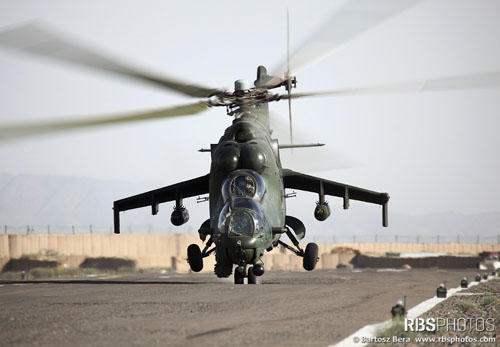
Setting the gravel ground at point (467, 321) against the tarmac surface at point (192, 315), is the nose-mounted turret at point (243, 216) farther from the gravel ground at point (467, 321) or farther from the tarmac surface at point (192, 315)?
the gravel ground at point (467, 321)

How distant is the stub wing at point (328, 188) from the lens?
2936cm

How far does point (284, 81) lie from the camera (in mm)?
24078

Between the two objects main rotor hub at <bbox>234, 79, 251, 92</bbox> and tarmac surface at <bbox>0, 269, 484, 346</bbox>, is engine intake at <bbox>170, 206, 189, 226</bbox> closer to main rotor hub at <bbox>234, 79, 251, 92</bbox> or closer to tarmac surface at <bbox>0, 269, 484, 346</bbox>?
tarmac surface at <bbox>0, 269, 484, 346</bbox>

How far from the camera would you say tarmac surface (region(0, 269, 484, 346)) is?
1425 cm

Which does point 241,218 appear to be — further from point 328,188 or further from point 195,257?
point 328,188

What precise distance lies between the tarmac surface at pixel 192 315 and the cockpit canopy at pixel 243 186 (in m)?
3.18

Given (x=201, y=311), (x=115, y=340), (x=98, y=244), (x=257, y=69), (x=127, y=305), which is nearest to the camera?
(x=115, y=340)

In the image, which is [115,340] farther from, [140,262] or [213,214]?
[140,262]

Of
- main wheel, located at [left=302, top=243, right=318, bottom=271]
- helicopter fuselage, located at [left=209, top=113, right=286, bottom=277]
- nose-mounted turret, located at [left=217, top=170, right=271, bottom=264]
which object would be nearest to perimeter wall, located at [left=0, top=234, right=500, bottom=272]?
main wheel, located at [left=302, top=243, right=318, bottom=271]

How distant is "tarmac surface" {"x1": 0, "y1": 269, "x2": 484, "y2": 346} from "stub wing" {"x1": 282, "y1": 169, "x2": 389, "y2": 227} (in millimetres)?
3904

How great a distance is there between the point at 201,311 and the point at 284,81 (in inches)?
326

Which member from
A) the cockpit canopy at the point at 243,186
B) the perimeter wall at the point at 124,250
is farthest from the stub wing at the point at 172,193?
the perimeter wall at the point at 124,250

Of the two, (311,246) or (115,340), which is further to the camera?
(311,246)

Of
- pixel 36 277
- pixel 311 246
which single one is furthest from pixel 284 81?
pixel 36 277
